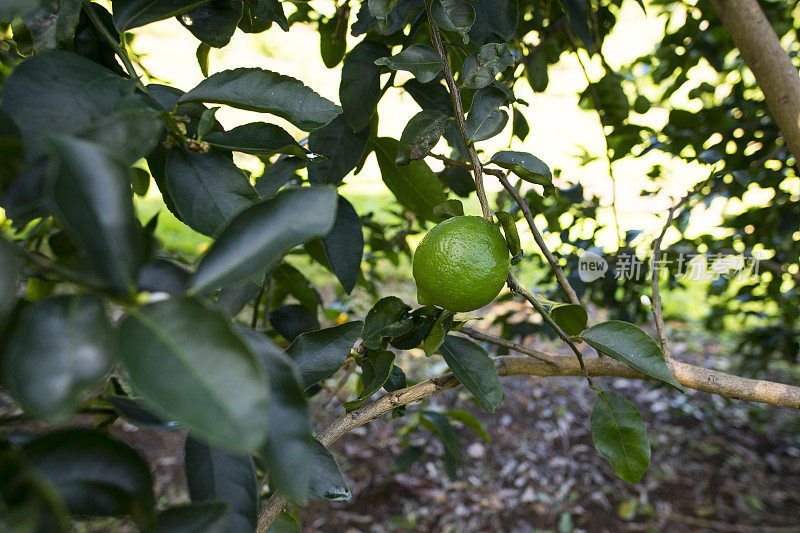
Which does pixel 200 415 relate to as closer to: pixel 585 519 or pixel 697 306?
pixel 585 519

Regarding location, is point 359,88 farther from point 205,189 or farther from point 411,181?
point 205,189

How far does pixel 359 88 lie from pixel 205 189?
29 centimetres

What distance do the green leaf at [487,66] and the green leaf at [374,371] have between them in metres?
0.29

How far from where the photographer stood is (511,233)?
0.52 metres

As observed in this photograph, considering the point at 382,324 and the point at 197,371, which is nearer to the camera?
the point at 197,371

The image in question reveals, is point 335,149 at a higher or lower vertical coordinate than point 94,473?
higher

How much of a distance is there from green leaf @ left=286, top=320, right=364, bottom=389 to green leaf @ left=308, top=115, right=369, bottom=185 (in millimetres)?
239

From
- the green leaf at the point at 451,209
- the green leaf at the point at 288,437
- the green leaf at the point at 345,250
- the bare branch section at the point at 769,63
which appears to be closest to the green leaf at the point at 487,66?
the green leaf at the point at 451,209

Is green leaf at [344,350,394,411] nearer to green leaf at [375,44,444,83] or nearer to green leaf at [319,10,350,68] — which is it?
green leaf at [375,44,444,83]

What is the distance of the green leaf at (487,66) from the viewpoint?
0.54 m

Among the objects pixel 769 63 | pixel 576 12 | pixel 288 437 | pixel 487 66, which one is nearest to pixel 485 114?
pixel 487 66

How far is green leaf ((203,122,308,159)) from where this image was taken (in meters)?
0.45

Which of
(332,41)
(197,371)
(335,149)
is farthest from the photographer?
(332,41)

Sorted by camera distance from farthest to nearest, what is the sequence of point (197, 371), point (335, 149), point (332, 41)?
point (332, 41), point (335, 149), point (197, 371)
